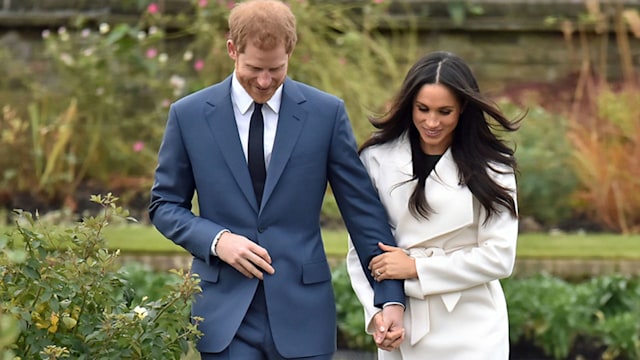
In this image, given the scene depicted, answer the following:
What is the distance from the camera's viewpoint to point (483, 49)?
1240cm

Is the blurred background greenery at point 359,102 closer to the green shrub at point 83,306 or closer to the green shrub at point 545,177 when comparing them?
the green shrub at point 545,177

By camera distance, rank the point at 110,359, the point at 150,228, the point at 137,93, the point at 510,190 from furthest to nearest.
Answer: the point at 137,93 → the point at 150,228 → the point at 510,190 → the point at 110,359

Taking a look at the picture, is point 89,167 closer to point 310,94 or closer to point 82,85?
point 82,85

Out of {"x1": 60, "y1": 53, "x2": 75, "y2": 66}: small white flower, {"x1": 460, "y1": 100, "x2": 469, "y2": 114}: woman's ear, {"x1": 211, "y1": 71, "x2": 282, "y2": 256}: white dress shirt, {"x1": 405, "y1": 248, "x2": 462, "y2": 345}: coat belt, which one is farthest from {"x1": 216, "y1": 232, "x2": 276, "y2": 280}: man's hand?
{"x1": 60, "y1": 53, "x2": 75, "y2": 66}: small white flower

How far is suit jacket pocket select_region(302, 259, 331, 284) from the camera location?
4.15m

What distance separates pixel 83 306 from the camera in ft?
13.2

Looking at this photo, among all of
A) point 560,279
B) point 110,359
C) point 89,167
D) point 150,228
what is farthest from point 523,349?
point 89,167

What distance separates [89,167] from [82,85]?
653 mm

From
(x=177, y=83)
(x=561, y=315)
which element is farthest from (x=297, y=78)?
(x=561, y=315)

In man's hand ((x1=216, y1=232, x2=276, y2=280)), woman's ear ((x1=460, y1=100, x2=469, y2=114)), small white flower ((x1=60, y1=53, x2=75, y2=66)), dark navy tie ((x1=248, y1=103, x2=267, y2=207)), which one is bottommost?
small white flower ((x1=60, y1=53, x2=75, y2=66))

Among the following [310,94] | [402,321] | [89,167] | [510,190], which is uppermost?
[310,94]

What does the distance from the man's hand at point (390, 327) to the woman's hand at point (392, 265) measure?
0.32 feet

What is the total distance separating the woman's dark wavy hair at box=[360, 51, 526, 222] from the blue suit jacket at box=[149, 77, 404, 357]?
0.18 meters

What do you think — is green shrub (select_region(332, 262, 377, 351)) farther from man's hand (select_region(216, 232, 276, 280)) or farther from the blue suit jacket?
man's hand (select_region(216, 232, 276, 280))
